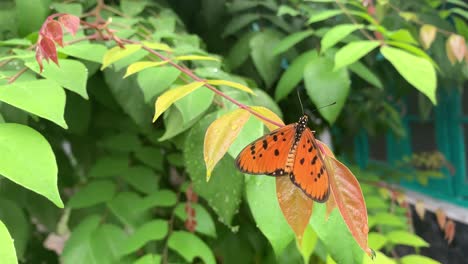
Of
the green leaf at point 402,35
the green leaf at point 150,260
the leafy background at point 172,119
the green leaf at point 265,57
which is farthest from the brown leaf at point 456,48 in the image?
the green leaf at point 150,260

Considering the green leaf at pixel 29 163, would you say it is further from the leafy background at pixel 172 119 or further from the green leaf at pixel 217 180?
the green leaf at pixel 217 180

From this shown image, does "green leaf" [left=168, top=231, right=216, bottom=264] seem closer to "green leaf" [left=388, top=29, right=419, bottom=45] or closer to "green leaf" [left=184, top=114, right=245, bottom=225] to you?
"green leaf" [left=184, top=114, right=245, bottom=225]

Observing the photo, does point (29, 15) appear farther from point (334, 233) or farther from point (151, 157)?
point (334, 233)

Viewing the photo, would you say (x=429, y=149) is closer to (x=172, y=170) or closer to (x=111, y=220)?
(x=172, y=170)

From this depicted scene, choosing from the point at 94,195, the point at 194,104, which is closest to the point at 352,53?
the point at 194,104

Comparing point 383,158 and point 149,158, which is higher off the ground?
point 149,158

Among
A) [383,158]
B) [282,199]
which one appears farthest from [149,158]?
[383,158]
